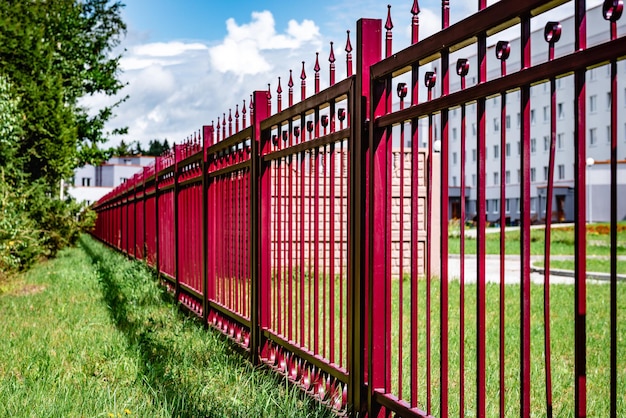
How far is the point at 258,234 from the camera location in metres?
5.59

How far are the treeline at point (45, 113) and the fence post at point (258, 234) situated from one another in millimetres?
5567

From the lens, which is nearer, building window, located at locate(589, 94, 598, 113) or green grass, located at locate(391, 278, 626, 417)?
green grass, located at locate(391, 278, 626, 417)

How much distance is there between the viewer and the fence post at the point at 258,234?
5.45 m

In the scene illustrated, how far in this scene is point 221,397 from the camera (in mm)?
4539

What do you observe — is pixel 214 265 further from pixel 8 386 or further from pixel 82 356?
pixel 8 386

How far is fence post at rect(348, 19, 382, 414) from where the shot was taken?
3.72 metres

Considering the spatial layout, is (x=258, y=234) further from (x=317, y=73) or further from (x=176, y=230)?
(x=176, y=230)

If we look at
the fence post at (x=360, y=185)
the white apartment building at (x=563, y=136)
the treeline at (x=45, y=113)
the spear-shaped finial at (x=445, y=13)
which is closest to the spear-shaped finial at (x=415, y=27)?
the spear-shaped finial at (x=445, y=13)

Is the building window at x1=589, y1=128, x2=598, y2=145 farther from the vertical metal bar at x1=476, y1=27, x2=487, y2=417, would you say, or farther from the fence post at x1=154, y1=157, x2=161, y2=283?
the vertical metal bar at x1=476, y1=27, x2=487, y2=417

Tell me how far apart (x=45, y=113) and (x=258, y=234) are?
12350mm

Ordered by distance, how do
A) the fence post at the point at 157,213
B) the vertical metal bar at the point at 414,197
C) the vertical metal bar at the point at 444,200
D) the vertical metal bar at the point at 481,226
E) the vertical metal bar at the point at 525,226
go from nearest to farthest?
1. the vertical metal bar at the point at 525,226
2. the vertical metal bar at the point at 481,226
3. the vertical metal bar at the point at 444,200
4. the vertical metal bar at the point at 414,197
5. the fence post at the point at 157,213

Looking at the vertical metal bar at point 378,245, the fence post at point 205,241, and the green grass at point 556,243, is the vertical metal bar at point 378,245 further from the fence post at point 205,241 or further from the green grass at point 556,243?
the green grass at point 556,243

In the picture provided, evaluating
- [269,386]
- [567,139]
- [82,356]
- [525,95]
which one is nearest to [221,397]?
[269,386]

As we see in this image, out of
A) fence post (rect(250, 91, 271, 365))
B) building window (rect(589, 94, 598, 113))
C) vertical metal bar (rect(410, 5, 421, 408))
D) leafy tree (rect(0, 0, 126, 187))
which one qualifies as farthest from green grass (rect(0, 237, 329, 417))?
building window (rect(589, 94, 598, 113))
